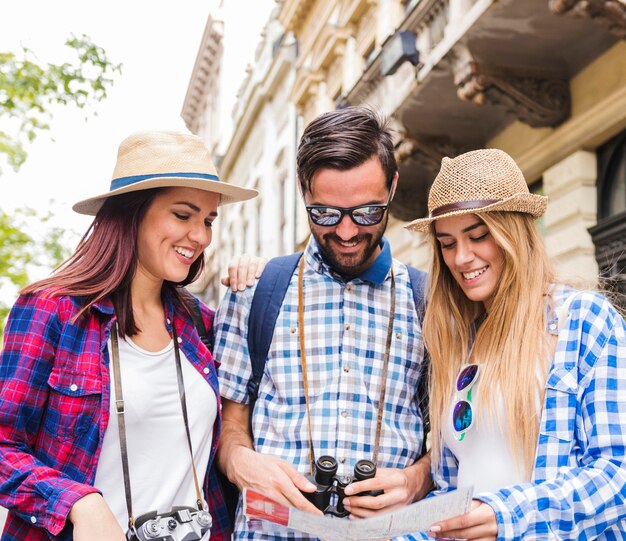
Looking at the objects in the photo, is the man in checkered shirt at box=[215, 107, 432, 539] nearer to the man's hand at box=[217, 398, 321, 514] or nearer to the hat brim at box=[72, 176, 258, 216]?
the man's hand at box=[217, 398, 321, 514]

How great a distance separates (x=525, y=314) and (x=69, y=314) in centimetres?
153

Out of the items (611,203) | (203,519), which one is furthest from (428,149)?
(203,519)

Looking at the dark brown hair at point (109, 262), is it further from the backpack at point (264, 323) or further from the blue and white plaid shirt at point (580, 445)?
the blue and white plaid shirt at point (580, 445)

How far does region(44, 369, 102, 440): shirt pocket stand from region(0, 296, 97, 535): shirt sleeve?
0.10 ft

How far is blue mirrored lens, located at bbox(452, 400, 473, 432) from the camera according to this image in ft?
7.95

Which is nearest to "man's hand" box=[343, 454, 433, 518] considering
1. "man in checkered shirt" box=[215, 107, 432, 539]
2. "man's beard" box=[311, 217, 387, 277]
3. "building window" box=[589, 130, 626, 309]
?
→ "man in checkered shirt" box=[215, 107, 432, 539]

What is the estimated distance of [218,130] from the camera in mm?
38125

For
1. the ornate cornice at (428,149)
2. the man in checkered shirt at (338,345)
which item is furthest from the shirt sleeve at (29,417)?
the ornate cornice at (428,149)

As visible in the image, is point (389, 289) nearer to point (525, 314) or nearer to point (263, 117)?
point (525, 314)

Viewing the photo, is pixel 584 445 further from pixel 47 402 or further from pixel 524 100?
pixel 524 100

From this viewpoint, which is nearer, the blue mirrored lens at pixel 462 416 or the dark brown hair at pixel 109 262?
the blue mirrored lens at pixel 462 416

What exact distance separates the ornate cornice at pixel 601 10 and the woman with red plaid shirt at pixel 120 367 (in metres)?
4.06

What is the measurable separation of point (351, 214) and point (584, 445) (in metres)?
1.17

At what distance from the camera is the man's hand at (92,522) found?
6.99 ft
